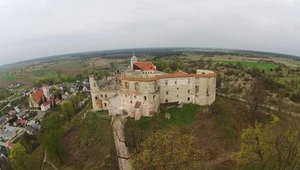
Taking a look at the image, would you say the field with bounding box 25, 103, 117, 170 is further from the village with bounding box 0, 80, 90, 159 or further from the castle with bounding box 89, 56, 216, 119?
the village with bounding box 0, 80, 90, 159

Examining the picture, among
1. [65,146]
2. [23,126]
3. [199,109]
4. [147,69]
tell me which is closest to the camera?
[65,146]

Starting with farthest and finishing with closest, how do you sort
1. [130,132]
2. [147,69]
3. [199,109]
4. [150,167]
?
[147,69]
[199,109]
[130,132]
[150,167]

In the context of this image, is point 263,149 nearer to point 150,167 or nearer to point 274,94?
point 150,167

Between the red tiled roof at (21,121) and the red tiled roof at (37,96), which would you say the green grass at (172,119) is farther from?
the red tiled roof at (37,96)

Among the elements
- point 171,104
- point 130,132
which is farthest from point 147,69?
point 130,132

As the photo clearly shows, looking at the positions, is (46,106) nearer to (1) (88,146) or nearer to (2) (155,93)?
(1) (88,146)
